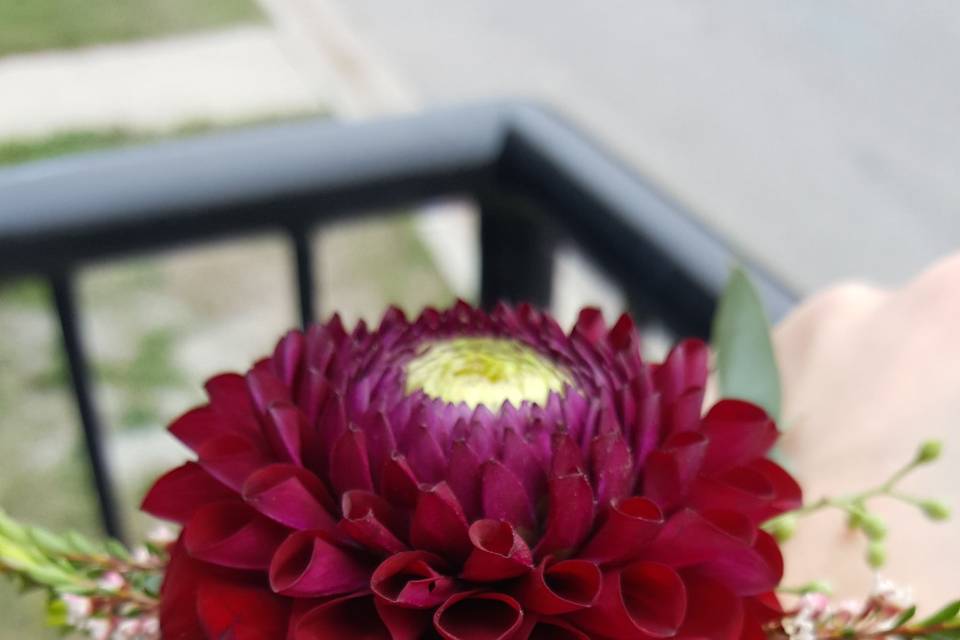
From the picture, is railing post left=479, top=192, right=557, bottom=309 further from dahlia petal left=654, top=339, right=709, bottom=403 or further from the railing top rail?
dahlia petal left=654, top=339, right=709, bottom=403

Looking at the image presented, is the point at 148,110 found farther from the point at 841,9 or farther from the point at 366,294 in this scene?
the point at 841,9

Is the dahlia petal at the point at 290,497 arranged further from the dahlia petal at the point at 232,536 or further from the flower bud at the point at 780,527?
the flower bud at the point at 780,527

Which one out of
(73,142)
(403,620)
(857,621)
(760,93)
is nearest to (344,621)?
(403,620)

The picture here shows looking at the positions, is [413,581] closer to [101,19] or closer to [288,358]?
[288,358]

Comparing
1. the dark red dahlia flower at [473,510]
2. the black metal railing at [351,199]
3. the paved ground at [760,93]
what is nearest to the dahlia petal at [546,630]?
the dark red dahlia flower at [473,510]

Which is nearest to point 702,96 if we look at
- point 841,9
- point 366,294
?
point 841,9

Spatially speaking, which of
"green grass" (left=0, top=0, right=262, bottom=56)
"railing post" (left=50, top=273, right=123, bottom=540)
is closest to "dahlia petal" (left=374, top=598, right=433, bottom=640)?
"railing post" (left=50, top=273, right=123, bottom=540)
